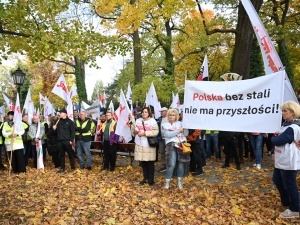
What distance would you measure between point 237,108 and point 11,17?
25.7 feet

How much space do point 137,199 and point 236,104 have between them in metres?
2.82

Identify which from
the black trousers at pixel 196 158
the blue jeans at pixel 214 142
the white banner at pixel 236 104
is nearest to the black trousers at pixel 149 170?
the black trousers at pixel 196 158

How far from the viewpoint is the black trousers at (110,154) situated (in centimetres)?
971

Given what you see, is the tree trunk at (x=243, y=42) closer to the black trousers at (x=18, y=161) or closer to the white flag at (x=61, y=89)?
the white flag at (x=61, y=89)

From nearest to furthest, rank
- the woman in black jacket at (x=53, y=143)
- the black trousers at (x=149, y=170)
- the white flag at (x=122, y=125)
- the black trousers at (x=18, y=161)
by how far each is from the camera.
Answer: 1. the black trousers at (x=149, y=170)
2. the white flag at (x=122, y=125)
3. the black trousers at (x=18, y=161)
4. the woman in black jacket at (x=53, y=143)

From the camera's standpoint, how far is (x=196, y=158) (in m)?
8.52

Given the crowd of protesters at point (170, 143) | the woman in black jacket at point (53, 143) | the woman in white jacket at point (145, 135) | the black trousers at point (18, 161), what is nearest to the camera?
the crowd of protesters at point (170, 143)

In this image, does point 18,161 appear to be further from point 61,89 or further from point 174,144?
point 174,144

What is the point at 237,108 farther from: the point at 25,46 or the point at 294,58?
the point at 294,58

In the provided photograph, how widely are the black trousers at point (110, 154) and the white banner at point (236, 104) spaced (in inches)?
154

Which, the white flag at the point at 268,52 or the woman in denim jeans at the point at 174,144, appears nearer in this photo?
the white flag at the point at 268,52

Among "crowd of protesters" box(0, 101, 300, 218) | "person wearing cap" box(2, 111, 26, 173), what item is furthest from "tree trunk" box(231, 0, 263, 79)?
"person wearing cap" box(2, 111, 26, 173)

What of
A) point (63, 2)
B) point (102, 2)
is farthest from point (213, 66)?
point (63, 2)

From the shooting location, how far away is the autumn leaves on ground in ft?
17.5
